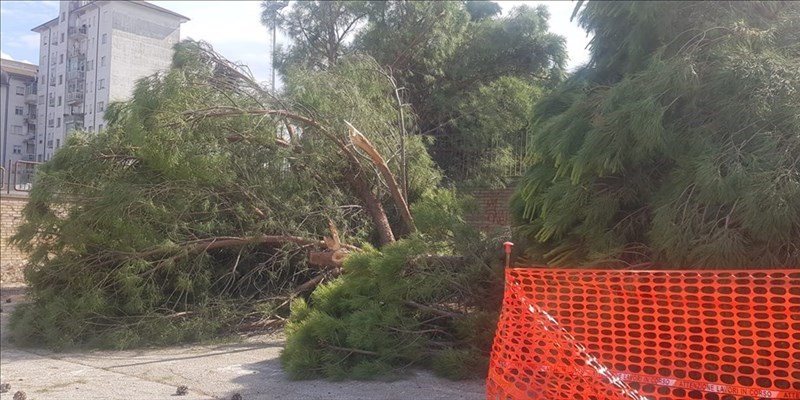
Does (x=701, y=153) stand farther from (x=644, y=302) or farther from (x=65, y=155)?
(x=65, y=155)

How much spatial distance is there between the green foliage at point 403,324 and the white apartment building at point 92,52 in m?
23.2

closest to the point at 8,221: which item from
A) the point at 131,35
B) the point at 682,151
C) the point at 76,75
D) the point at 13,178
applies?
the point at 13,178

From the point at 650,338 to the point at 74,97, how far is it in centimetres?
3559

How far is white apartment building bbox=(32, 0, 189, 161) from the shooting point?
3019 cm

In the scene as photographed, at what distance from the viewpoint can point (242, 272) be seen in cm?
955

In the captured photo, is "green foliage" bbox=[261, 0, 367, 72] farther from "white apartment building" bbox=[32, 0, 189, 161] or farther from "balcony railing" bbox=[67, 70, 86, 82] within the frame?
"balcony railing" bbox=[67, 70, 86, 82]

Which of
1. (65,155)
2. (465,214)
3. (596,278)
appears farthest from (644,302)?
(65,155)

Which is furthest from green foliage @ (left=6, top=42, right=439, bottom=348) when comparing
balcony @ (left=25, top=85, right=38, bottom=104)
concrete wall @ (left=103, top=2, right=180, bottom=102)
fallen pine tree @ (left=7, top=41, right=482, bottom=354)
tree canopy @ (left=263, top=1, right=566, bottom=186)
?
balcony @ (left=25, top=85, right=38, bottom=104)

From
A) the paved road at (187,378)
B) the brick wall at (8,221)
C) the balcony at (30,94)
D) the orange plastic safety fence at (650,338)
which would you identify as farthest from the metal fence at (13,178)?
the balcony at (30,94)

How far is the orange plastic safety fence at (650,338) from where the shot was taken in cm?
380

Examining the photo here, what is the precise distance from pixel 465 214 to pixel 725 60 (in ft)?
11.7

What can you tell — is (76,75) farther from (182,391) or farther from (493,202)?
(182,391)

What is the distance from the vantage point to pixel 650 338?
4309mm

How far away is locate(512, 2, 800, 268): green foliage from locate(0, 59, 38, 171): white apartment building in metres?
42.4
